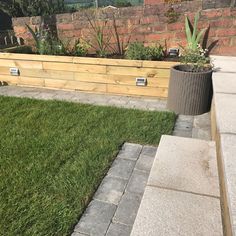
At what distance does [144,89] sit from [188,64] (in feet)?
2.85

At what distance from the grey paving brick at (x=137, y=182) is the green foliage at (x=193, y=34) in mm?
2603

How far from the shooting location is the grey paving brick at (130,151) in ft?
9.75

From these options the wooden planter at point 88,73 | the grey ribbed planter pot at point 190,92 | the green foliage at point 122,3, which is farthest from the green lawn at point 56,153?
the green foliage at point 122,3

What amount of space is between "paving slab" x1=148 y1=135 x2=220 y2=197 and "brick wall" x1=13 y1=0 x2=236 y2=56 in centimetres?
292

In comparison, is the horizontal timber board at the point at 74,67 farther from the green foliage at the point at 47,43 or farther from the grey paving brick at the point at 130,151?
the grey paving brick at the point at 130,151

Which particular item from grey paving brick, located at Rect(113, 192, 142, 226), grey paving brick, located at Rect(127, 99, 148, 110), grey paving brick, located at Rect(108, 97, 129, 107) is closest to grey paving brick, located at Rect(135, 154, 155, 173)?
grey paving brick, located at Rect(113, 192, 142, 226)

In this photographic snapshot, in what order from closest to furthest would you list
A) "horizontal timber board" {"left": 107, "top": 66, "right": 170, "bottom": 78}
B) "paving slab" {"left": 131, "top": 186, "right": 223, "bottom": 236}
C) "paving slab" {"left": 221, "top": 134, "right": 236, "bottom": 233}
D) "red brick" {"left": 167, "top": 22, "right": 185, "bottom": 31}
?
"paving slab" {"left": 221, "top": 134, "right": 236, "bottom": 233} → "paving slab" {"left": 131, "top": 186, "right": 223, "bottom": 236} → "horizontal timber board" {"left": 107, "top": 66, "right": 170, "bottom": 78} → "red brick" {"left": 167, "top": 22, "right": 185, "bottom": 31}

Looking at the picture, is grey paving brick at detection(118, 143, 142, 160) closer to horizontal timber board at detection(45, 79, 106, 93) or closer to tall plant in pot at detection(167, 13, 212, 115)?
tall plant in pot at detection(167, 13, 212, 115)

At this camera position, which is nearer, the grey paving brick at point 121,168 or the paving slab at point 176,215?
the paving slab at point 176,215

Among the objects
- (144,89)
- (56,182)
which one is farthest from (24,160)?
(144,89)

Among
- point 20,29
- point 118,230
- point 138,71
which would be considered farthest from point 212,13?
point 118,230

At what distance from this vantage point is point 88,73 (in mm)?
4855

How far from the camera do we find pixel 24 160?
9.44 feet

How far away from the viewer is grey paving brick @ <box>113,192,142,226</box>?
2125 mm
